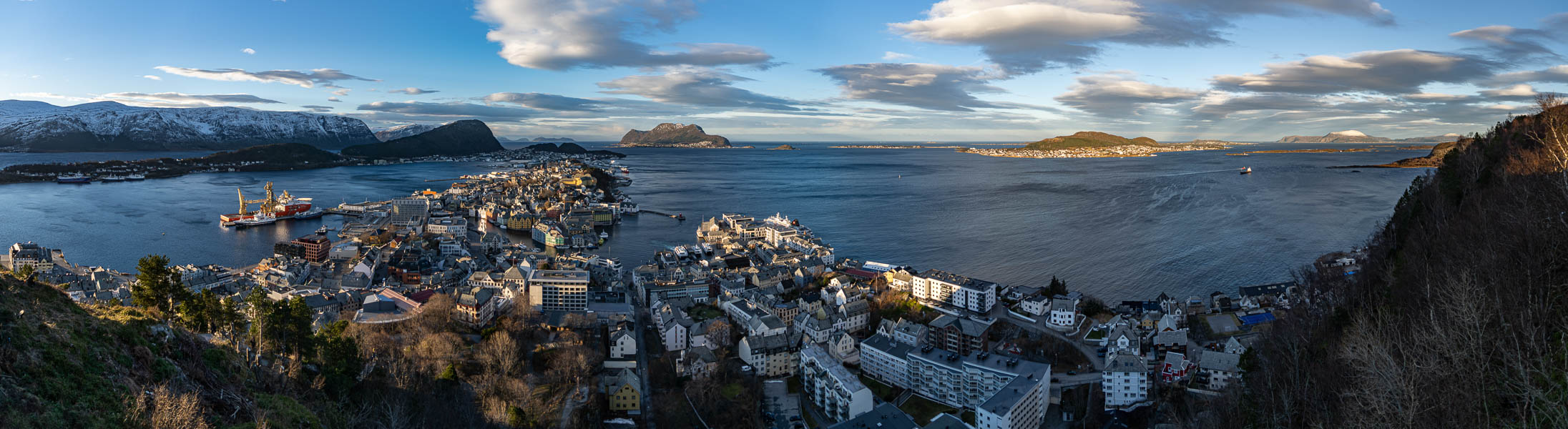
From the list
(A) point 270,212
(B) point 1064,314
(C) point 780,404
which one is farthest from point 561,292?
(A) point 270,212

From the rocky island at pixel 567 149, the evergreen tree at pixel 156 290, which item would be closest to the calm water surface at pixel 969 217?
the evergreen tree at pixel 156 290

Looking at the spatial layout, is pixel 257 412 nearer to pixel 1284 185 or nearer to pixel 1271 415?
pixel 1271 415

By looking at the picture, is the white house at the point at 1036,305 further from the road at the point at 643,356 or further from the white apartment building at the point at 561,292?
the white apartment building at the point at 561,292

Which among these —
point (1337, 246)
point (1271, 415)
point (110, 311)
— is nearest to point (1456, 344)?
point (1271, 415)

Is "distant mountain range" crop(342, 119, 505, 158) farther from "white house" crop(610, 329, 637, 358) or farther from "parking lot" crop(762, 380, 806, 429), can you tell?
"parking lot" crop(762, 380, 806, 429)

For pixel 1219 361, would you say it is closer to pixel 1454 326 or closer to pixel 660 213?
pixel 1454 326

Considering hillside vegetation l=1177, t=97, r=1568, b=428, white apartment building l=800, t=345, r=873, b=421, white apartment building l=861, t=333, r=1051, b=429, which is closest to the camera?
hillside vegetation l=1177, t=97, r=1568, b=428

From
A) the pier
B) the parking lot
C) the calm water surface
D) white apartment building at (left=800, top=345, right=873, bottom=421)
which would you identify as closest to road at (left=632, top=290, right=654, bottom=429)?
the parking lot
